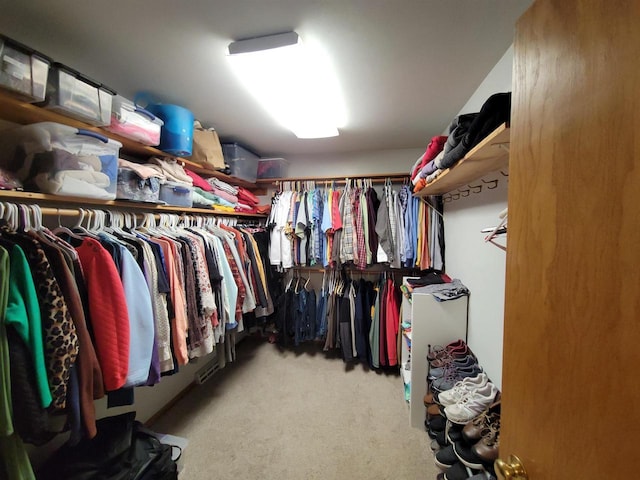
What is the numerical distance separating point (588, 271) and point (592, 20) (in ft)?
1.40

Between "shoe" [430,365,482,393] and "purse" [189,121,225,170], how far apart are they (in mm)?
2238

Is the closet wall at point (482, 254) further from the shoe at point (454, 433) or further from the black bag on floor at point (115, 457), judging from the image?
the black bag on floor at point (115, 457)

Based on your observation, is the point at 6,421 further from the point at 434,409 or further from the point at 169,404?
the point at 434,409

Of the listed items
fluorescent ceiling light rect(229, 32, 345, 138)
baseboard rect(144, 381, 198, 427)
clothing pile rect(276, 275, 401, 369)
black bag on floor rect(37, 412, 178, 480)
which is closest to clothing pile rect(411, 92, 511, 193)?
fluorescent ceiling light rect(229, 32, 345, 138)

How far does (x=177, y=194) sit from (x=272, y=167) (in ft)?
4.26

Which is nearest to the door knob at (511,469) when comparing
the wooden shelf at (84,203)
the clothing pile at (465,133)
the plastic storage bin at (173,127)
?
the clothing pile at (465,133)

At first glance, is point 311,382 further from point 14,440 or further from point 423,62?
point 423,62

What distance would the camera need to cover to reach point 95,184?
1143 millimetres

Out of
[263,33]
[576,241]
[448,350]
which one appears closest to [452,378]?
[448,350]

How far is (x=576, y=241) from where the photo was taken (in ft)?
1.42

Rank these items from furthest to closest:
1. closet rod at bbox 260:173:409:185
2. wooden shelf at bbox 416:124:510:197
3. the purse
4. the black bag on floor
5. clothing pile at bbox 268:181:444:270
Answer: closet rod at bbox 260:173:409:185 < clothing pile at bbox 268:181:444:270 < the purse < the black bag on floor < wooden shelf at bbox 416:124:510:197

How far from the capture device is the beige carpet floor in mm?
1454

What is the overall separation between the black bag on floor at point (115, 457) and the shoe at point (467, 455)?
56.0 inches

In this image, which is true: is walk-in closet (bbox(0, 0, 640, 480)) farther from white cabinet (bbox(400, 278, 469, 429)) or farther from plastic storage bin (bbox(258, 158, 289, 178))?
plastic storage bin (bbox(258, 158, 289, 178))
